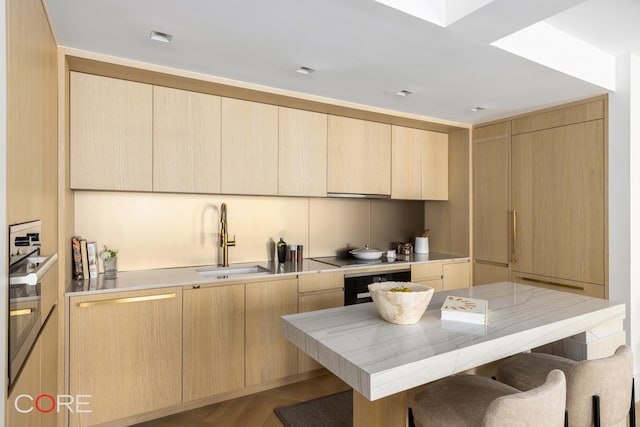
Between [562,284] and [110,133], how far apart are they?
3.86m

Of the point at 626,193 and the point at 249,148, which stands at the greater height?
the point at 249,148

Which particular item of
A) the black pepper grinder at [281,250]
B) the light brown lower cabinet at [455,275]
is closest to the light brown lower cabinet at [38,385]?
the black pepper grinder at [281,250]

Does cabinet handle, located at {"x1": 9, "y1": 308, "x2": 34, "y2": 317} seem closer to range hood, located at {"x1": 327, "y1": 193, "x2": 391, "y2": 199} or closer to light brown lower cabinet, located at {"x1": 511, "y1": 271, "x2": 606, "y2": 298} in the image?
range hood, located at {"x1": 327, "y1": 193, "x2": 391, "y2": 199}

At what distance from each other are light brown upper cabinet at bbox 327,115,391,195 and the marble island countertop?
768 mm

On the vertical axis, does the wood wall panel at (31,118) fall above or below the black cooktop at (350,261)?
above

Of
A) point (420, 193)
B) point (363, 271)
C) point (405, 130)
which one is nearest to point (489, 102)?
point (405, 130)

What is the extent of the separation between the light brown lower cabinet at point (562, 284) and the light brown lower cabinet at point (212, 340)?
269cm

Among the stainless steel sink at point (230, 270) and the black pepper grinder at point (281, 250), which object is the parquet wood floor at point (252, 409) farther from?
the black pepper grinder at point (281, 250)

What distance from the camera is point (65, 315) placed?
2189mm

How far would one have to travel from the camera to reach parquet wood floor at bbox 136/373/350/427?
8.13 feet

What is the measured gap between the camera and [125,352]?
2.35 metres

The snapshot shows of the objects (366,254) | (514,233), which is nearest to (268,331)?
(366,254)

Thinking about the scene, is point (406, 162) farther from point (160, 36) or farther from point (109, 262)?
point (109, 262)

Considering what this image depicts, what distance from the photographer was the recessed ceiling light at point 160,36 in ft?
6.70
